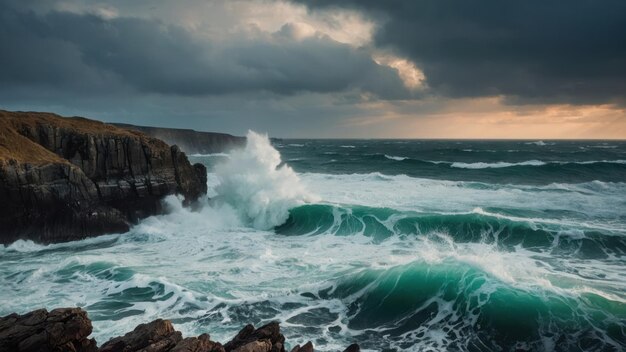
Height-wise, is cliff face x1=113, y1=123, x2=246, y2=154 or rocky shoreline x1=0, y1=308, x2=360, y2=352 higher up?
cliff face x1=113, y1=123, x2=246, y2=154

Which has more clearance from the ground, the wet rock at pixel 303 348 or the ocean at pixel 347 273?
the wet rock at pixel 303 348

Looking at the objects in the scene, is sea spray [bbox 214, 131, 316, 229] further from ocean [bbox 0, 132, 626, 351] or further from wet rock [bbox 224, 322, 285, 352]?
wet rock [bbox 224, 322, 285, 352]

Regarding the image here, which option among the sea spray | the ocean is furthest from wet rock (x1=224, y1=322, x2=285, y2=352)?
the sea spray

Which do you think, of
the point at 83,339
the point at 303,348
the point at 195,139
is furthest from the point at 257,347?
the point at 195,139

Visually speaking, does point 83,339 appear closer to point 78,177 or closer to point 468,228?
point 78,177

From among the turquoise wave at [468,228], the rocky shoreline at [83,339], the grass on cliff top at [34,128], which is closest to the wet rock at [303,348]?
the rocky shoreline at [83,339]

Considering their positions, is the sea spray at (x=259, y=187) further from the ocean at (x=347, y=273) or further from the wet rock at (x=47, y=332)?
the wet rock at (x=47, y=332)

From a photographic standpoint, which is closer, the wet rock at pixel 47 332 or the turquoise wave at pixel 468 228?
the wet rock at pixel 47 332
